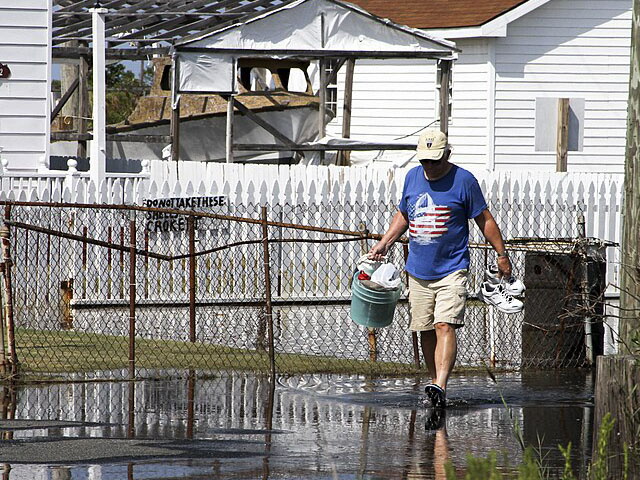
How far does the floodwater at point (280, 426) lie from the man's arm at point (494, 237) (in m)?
0.96

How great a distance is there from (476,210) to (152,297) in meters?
7.32

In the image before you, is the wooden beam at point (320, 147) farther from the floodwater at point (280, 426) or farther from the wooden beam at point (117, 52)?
the floodwater at point (280, 426)

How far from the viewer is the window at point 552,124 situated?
25.9 metres

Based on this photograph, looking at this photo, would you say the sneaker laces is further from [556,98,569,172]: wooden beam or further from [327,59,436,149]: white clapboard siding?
[327,59,436,149]: white clapboard siding

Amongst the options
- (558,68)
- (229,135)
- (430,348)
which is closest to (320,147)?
(229,135)

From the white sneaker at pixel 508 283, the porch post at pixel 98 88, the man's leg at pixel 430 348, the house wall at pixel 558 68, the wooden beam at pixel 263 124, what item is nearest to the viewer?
the man's leg at pixel 430 348

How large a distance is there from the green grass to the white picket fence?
3801 millimetres

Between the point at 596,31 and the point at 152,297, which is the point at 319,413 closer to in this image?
the point at 152,297

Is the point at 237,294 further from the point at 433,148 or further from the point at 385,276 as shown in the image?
the point at 433,148

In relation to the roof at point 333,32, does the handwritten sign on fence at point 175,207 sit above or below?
below

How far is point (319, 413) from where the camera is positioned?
817 cm

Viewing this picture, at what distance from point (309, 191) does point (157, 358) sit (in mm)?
5949

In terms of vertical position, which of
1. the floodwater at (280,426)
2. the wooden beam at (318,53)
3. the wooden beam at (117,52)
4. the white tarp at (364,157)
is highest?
the wooden beam at (117,52)

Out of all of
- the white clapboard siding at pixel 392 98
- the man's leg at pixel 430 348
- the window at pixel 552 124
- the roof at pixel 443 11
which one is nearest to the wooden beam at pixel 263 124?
the white clapboard siding at pixel 392 98
